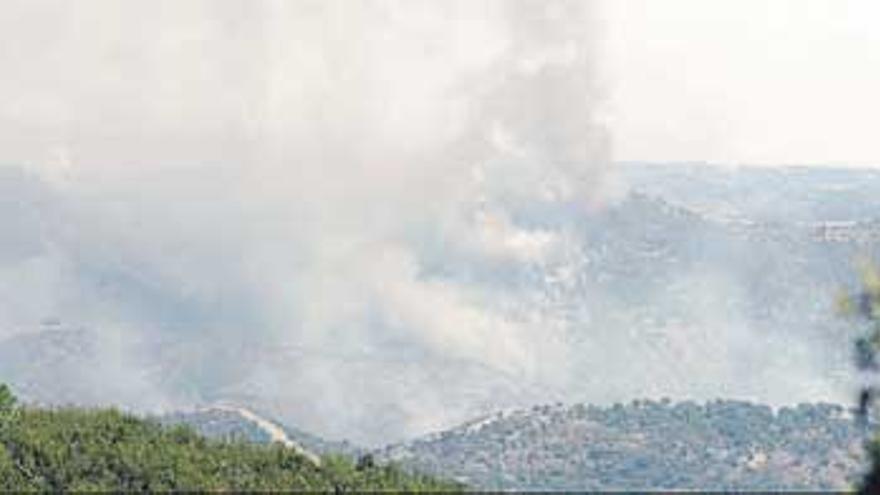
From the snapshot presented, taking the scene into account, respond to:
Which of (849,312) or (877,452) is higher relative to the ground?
(849,312)

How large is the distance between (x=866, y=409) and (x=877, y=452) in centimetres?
1854

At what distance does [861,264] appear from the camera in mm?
191500

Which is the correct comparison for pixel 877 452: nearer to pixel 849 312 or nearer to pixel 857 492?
pixel 857 492

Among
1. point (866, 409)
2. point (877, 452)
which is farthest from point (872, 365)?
point (877, 452)

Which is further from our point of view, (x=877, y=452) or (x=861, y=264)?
(x=861, y=264)

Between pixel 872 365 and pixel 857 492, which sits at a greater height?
pixel 872 365

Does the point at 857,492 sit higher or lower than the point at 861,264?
lower

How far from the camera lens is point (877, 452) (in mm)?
176125

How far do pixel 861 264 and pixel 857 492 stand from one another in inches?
1116

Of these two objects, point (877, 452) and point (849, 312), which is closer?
point (877, 452)

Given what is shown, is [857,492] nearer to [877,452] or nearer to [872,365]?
[877,452]

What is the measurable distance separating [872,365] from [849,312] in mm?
13382

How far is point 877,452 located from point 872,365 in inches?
987

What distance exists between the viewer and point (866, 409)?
194 m
